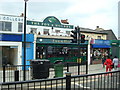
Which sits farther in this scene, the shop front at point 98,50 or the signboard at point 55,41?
the shop front at point 98,50

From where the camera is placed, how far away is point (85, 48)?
23.6m

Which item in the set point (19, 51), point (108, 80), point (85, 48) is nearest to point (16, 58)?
point (19, 51)

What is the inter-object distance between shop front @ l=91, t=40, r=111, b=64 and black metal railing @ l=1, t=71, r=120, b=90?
20.9 m

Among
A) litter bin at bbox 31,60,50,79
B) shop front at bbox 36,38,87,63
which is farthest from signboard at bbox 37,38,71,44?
litter bin at bbox 31,60,50,79

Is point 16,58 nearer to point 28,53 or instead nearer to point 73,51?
point 28,53

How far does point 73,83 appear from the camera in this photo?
3656 millimetres

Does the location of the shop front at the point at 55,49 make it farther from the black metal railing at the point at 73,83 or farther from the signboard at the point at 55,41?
the black metal railing at the point at 73,83

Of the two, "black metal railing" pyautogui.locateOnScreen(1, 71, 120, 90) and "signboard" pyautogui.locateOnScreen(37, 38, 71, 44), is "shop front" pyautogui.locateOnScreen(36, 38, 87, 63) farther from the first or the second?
"black metal railing" pyautogui.locateOnScreen(1, 71, 120, 90)

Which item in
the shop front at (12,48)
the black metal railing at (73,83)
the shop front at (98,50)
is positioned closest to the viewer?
the black metal railing at (73,83)

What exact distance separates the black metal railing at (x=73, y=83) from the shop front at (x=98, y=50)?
20911 mm

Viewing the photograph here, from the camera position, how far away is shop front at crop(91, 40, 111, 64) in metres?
25.4

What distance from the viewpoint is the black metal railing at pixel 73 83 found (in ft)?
9.82

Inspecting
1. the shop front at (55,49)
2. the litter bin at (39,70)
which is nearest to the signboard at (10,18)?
the shop front at (55,49)

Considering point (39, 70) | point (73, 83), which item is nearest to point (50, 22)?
point (39, 70)
